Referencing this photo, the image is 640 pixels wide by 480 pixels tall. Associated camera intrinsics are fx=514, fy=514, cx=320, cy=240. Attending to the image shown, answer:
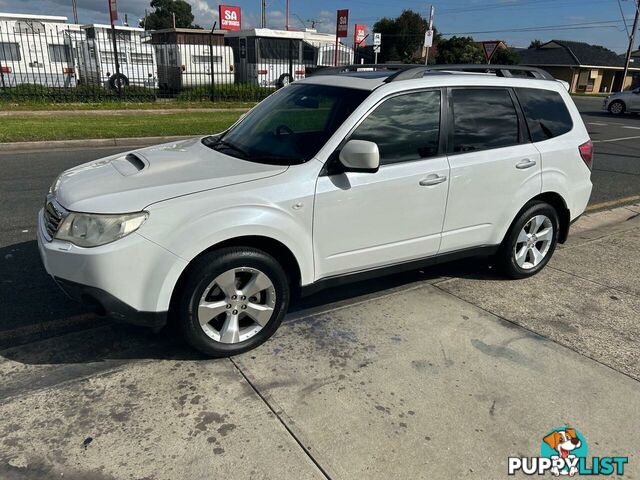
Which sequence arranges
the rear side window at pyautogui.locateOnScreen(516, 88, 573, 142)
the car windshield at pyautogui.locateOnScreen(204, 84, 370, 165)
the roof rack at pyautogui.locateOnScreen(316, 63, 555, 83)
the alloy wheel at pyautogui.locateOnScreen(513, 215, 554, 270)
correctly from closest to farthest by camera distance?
the car windshield at pyautogui.locateOnScreen(204, 84, 370, 165) < the roof rack at pyautogui.locateOnScreen(316, 63, 555, 83) < the rear side window at pyautogui.locateOnScreen(516, 88, 573, 142) < the alloy wheel at pyautogui.locateOnScreen(513, 215, 554, 270)

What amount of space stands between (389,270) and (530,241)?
1537 millimetres

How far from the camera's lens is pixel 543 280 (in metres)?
4.69

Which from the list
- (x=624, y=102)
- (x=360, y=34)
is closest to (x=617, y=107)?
(x=624, y=102)

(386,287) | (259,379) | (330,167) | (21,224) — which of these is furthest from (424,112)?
(21,224)

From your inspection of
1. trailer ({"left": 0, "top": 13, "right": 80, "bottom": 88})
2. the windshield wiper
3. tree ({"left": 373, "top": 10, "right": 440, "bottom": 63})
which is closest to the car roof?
the windshield wiper

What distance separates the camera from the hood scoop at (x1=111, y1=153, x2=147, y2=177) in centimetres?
334

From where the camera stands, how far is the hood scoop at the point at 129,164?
3.34 metres

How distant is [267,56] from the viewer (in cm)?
2289

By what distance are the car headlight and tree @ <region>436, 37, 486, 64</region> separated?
1987 inches

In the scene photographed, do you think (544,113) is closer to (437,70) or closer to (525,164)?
(525,164)

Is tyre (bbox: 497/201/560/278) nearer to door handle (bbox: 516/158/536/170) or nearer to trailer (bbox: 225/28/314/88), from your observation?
door handle (bbox: 516/158/536/170)

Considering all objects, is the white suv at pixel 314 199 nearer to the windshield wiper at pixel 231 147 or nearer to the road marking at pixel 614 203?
the windshield wiper at pixel 231 147

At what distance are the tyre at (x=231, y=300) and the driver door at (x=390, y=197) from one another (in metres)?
0.38

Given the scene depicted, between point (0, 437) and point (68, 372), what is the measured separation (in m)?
0.59
